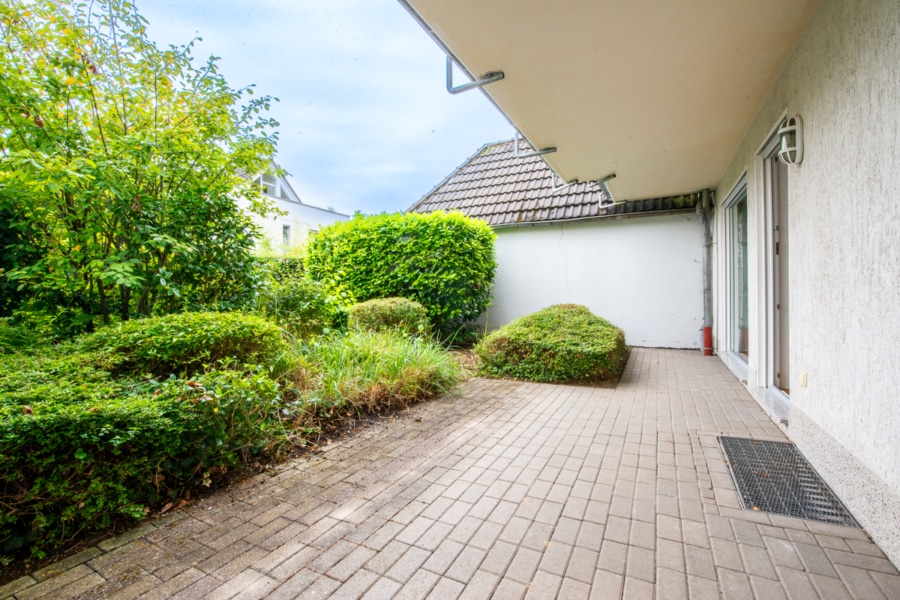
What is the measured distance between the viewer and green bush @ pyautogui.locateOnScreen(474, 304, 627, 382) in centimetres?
514

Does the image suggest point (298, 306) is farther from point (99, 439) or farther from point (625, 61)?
point (625, 61)

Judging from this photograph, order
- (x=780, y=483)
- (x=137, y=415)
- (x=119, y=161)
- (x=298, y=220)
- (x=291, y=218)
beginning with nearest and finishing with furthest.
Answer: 1. (x=137, y=415)
2. (x=780, y=483)
3. (x=119, y=161)
4. (x=291, y=218)
5. (x=298, y=220)

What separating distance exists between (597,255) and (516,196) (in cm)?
247

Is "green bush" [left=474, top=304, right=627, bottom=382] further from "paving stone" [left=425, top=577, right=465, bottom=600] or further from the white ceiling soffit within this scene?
"paving stone" [left=425, top=577, right=465, bottom=600]

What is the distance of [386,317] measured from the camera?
6.54m

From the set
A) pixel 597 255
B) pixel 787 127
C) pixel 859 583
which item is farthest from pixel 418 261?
pixel 859 583

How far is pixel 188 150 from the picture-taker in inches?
150

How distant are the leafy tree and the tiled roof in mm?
5580

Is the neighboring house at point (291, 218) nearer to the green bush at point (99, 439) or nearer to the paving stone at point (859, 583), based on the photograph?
the green bush at point (99, 439)

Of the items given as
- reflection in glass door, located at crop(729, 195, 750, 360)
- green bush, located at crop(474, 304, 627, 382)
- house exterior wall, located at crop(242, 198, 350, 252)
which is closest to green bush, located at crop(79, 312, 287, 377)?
green bush, located at crop(474, 304, 627, 382)

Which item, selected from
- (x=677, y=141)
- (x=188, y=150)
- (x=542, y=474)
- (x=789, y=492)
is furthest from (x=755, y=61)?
(x=188, y=150)

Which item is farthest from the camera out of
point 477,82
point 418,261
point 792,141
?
point 418,261

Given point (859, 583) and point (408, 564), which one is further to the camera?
point (408, 564)

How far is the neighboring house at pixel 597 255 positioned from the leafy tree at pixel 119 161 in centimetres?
515
